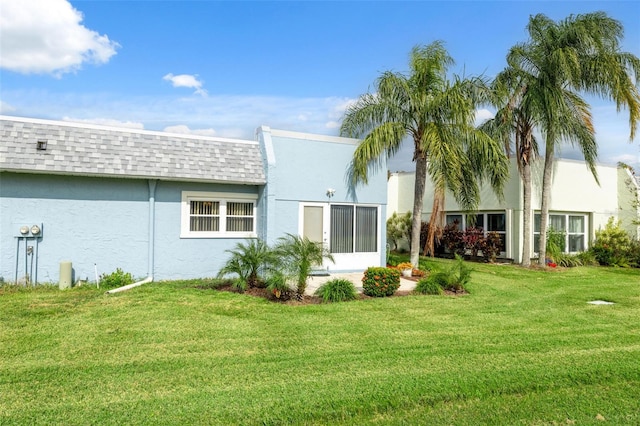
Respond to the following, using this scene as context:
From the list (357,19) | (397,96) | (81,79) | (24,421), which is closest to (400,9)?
(357,19)

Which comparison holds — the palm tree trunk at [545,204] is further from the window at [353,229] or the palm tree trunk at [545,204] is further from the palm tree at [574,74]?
the window at [353,229]

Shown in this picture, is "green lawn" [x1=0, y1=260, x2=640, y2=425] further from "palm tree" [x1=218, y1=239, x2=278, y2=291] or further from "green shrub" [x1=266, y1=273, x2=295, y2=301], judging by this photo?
"palm tree" [x1=218, y1=239, x2=278, y2=291]

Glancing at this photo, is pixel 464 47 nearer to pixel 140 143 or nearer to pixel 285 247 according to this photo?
pixel 285 247

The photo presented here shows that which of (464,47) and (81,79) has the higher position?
(464,47)

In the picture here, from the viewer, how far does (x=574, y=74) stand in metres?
15.1

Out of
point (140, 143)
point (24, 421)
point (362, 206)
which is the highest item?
point (140, 143)

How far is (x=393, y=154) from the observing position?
1405 centimetres

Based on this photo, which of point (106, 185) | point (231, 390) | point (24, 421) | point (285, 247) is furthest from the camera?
point (106, 185)

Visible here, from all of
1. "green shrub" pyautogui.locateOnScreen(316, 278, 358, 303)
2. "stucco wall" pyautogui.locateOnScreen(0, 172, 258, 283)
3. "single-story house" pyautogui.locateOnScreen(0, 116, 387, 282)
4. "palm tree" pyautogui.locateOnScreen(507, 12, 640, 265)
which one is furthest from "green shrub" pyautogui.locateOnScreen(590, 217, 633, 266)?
"stucco wall" pyautogui.locateOnScreen(0, 172, 258, 283)

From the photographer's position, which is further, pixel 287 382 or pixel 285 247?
pixel 285 247

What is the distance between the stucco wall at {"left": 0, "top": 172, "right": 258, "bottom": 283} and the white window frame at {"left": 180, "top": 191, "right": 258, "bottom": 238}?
137 millimetres

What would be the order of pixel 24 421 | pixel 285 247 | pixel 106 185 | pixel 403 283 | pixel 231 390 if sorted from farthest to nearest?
pixel 403 283 → pixel 106 185 → pixel 285 247 → pixel 231 390 → pixel 24 421

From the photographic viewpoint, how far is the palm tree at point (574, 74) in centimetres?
1501

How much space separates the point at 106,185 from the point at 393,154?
836cm
